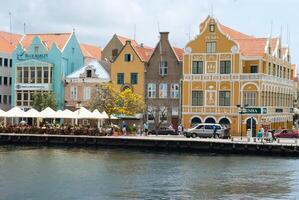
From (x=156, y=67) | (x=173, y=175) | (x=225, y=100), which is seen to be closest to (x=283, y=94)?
(x=225, y=100)

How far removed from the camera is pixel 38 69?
102 m

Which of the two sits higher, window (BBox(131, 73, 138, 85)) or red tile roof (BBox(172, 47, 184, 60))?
red tile roof (BBox(172, 47, 184, 60))

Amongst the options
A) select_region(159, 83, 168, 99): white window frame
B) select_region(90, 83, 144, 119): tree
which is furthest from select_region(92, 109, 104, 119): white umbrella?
select_region(159, 83, 168, 99): white window frame

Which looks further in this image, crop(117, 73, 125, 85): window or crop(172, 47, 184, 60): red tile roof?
crop(117, 73, 125, 85): window

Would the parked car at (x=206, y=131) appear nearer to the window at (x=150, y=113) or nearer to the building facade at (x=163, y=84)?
the building facade at (x=163, y=84)

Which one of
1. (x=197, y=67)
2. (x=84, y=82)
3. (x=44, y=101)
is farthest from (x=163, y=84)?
(x=44, y=101)

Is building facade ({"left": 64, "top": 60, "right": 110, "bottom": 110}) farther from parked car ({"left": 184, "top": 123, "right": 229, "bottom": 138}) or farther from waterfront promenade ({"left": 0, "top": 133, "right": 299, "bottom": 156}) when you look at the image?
parked car ({"left": 184, "top": 123, "right": 229, "bottom": 138})

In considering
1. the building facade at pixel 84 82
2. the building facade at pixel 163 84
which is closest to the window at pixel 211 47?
the building facade at pixel 163 84

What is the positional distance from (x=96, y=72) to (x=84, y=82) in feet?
7.87

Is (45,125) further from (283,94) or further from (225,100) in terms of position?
(283,94)

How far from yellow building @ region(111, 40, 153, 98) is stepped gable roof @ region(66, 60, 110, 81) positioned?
1.72 meters

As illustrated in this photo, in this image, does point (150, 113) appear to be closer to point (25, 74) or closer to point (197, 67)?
point (197, 67)

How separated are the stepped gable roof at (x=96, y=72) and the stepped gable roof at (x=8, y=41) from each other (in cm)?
1479

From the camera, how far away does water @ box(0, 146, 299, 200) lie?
42.7 metres
